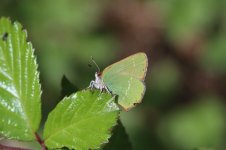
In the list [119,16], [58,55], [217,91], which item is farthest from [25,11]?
[217,91]

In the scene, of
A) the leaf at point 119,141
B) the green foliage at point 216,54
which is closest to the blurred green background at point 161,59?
the green foliage at point 216,54

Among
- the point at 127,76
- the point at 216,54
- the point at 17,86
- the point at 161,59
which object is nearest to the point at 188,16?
the point at 216,54

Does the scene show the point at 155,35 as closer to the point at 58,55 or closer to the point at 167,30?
the point at 167,30

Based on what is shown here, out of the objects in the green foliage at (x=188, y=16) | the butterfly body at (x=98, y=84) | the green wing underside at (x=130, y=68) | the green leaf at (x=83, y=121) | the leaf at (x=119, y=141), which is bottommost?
the leaf at (x=119, y=141)

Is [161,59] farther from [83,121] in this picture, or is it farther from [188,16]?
[83,121]

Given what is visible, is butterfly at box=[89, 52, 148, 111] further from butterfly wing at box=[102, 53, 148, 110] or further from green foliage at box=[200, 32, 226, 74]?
green foliage at box=[200, 32, 226, 74]

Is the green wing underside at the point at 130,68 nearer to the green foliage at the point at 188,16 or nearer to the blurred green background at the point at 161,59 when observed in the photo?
the blurred green background at the point at 161,59
